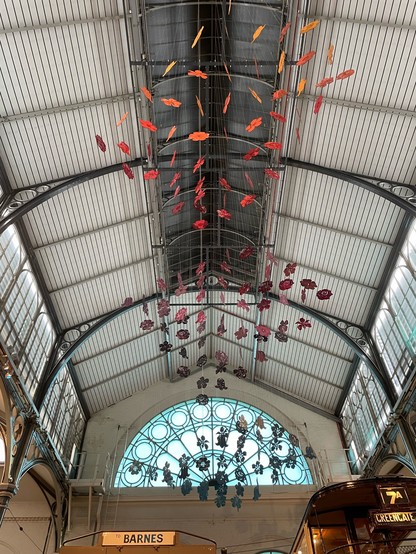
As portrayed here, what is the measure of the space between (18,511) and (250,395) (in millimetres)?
12651

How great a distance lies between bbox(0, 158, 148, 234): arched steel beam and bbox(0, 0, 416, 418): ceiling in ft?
0.22

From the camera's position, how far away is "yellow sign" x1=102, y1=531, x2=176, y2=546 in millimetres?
9578

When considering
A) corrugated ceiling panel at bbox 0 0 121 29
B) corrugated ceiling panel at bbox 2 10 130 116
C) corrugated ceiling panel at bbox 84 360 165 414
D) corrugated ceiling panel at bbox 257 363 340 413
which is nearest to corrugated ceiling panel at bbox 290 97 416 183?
corrugated ceiling panel at bbox 2 10 130 116

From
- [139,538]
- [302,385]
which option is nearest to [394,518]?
[139,538]

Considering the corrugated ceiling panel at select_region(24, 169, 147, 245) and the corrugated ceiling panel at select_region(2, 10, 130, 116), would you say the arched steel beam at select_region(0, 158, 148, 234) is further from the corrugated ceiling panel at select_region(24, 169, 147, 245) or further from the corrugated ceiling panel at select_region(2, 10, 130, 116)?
the corrugated ceiling panel at select_region(2, 10, 130, 116)

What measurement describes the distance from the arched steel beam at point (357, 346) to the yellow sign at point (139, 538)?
409 inches

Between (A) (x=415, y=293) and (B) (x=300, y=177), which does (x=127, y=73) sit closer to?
(B) (x=300, y=177)

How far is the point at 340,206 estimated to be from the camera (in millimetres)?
16938

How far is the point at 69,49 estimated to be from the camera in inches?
516

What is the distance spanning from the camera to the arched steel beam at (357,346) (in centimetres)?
1727

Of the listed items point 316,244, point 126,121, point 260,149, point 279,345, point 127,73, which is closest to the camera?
point 127,73

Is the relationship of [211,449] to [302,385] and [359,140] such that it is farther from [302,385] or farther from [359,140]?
[359,140]

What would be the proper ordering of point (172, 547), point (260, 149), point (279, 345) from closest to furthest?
1. point (172, 547)
2. point (260, 149)
3. point (279, 345)

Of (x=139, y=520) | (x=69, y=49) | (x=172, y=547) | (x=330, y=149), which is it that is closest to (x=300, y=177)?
(x=330, y=149)
